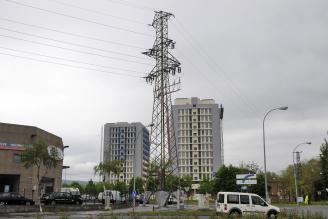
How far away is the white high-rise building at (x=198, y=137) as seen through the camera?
575 feet

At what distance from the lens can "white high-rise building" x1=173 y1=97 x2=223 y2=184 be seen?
175 m

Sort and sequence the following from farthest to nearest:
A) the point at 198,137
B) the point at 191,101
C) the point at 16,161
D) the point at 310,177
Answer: the point at 191,101 → the point at 198,137 → the point at 310,177 → the point at 16,161

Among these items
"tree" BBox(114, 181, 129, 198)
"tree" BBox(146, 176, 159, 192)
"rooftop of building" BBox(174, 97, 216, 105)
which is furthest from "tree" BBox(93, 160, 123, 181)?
"rooftop of building" BBox(174, 97, 216, 105)

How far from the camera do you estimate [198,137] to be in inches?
7023

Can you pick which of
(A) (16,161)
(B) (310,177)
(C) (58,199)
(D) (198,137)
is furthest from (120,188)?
(D) (198,137)

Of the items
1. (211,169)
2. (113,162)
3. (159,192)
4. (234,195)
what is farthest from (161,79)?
(211,169)

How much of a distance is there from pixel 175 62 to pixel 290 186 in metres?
63.7

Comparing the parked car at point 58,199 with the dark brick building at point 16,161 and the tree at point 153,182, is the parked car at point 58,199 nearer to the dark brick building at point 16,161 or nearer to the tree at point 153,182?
Answer: the dark brick building at point 16,161

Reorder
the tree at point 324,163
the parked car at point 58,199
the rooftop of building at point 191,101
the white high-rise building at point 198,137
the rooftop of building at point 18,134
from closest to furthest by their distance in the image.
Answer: the parked car at point 58,199 < the rooftop of building at point 18,134 < the tree at point 324,163 < the white high-rise building at point 198,137 < the rooftop of building at point 191,101

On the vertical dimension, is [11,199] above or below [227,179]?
below

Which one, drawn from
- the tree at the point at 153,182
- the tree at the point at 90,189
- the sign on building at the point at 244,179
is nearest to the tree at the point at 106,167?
the tree at the point at 153,182

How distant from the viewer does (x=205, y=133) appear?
584 feet

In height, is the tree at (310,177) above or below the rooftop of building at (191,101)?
below

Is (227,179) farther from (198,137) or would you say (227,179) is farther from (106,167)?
(198,137)
